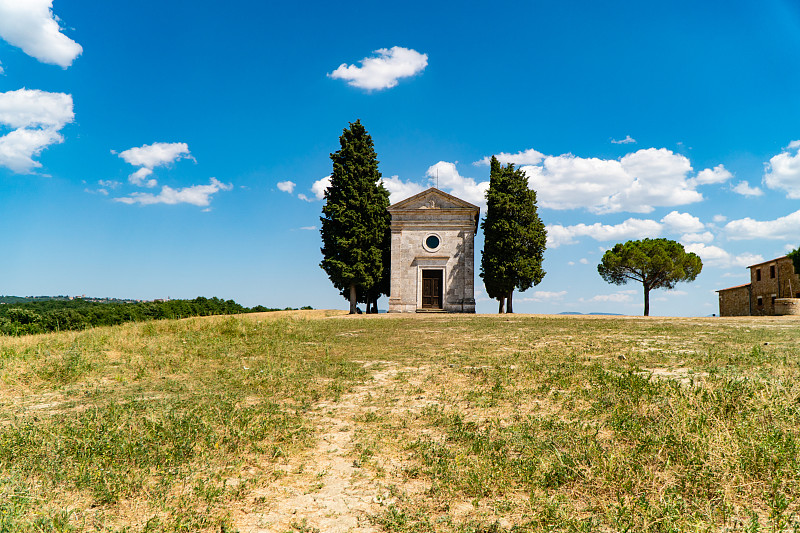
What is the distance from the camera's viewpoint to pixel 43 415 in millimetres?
6070

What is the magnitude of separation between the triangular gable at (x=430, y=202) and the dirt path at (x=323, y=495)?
25.3 metres

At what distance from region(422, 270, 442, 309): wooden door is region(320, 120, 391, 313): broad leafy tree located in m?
2.75

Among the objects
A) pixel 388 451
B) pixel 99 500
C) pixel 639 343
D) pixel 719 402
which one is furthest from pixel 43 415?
pixel 639 343

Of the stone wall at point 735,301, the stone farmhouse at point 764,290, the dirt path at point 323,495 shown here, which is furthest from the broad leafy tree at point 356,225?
the stone wall at point 735,301

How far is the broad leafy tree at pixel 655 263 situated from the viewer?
1446 inches

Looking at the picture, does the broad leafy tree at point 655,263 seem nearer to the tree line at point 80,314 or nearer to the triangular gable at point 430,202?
the triangular gable at point 430,202

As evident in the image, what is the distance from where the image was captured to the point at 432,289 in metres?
29.8

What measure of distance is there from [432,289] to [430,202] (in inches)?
230

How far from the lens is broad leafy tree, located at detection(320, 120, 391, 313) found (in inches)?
1111

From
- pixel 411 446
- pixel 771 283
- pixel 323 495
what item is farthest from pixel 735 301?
pixel 323 495

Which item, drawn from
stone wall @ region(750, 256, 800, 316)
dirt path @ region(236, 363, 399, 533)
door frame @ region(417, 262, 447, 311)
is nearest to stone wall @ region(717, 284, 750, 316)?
stone wall @ region(750, 256, 800, 316)

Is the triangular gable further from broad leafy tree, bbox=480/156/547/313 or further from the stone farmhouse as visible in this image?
the stone farmhouse

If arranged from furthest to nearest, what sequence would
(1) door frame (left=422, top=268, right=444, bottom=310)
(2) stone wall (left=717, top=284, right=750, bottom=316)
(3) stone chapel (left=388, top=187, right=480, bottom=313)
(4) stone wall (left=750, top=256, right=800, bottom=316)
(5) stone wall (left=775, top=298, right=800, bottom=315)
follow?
(2) stone wall (left=717, top=284, right=750, bottom=316) < (4) stone wall (left=750, top=256, right=800, bottom=316) < (1) door frame (left=422, top=268, right=444, bottom=310) < (3) stone chapel (left=388, top=187, right=480, bottom=313) < (5) stone wall (left=775, top=298, right=800, bottom=315)

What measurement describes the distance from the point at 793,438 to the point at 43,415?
8809 mm
